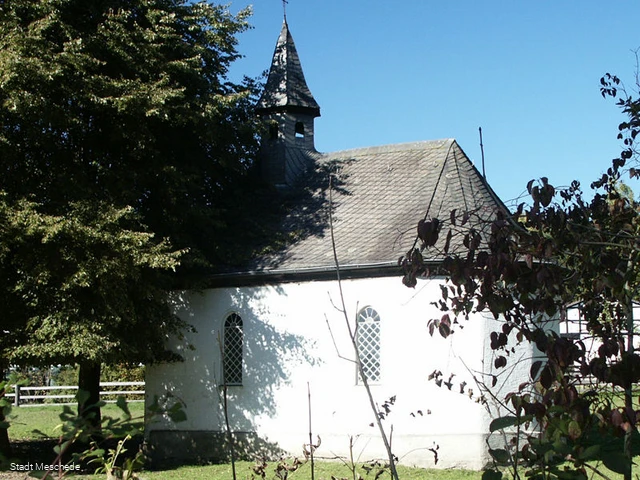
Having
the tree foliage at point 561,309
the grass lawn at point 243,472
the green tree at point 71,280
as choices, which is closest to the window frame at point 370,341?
the grass lawn at point 243,472

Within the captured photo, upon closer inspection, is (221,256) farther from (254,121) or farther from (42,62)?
(42,62)

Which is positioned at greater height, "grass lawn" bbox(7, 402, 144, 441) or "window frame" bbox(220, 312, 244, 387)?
"window frame" bbox(220, 312, 244, 387)

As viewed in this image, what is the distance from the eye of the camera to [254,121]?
713 inches

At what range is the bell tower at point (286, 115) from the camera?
20.2 m

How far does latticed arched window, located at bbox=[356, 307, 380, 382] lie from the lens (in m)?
15.8

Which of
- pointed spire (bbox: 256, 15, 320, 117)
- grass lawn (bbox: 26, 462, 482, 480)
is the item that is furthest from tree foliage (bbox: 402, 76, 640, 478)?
→ pointed spire (bbox: 256, 15, 320, 117)

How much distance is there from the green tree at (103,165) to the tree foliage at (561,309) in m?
11.3

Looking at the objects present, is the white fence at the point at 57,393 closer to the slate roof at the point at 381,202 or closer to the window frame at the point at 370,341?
the slate roof at the point at 381,202

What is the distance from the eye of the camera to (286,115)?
21078 mm

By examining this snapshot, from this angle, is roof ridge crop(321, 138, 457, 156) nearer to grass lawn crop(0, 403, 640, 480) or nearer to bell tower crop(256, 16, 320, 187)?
bell tower crop(256, 16, 320, 187)

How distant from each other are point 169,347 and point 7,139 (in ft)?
19.8

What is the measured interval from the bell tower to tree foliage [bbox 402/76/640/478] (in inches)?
641

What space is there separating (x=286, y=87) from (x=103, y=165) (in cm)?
706

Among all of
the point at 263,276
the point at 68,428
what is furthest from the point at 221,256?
the point at 68,428
